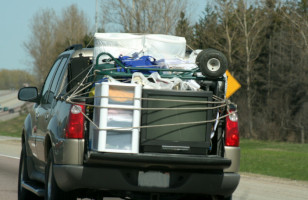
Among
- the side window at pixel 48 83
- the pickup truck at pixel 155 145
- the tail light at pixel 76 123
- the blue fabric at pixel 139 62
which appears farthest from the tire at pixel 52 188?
the side window at pixel 48 83

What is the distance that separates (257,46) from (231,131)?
195 feet

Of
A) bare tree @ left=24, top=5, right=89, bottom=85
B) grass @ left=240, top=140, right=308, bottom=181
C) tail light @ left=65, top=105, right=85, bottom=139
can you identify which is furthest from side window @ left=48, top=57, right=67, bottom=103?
bare tree @ left=24, top=5, right=89, bottom=85

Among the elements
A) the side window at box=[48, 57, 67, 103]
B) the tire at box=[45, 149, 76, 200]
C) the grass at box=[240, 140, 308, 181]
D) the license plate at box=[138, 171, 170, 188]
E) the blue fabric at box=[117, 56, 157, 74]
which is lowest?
the grass at box=[240, 140, 308, 181]

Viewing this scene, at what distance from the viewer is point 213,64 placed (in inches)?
272

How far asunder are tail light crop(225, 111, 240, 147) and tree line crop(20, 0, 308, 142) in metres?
43.8

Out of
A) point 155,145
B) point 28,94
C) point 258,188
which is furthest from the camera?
point 258,188

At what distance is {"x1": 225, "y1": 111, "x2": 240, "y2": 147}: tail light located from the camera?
6.93 m

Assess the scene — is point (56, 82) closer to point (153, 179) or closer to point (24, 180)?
point (24, 180)

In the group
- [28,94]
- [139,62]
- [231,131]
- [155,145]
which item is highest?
[139,62]

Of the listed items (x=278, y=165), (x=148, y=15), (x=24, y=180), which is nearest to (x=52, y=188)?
(x=24, y=180)

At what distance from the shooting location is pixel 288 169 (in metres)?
18.9

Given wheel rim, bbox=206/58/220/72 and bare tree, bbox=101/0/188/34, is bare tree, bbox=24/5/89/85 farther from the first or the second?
wheel rim, bbox=206/58/220/72

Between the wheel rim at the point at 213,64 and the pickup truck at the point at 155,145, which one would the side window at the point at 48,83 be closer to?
the pickup truck at the point at 155,145

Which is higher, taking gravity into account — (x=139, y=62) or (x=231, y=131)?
(x=139, y=62)
